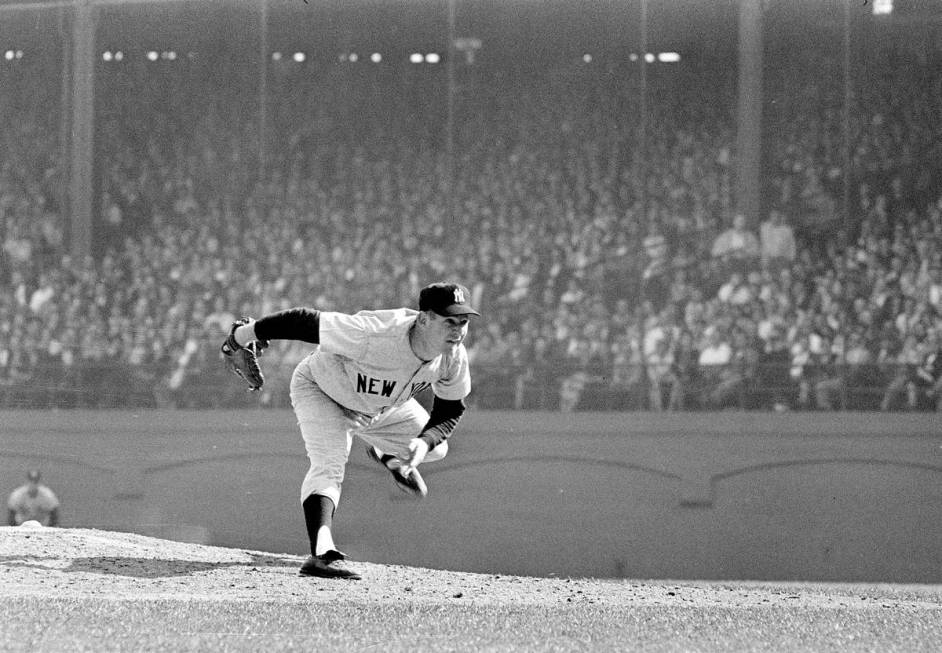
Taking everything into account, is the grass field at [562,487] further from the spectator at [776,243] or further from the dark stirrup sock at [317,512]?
the dark stirrup sock at [317,512]

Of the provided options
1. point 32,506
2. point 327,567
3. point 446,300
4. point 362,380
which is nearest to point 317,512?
point 327,567

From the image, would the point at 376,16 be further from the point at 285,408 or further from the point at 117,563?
the point at 117,563

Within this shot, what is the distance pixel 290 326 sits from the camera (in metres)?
5.44

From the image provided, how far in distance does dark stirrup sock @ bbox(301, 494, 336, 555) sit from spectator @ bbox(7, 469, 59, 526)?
8992 millimetres

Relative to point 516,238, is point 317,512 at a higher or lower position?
lower

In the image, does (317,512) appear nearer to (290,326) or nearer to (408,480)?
(408,480)

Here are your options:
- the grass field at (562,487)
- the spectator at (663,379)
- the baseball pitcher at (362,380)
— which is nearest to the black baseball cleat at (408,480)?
the baseball pitcher at (362,380)

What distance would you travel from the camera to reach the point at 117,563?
6.20 meters

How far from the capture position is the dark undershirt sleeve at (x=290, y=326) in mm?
5418

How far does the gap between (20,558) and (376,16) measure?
15901mm

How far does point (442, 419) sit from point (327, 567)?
2.75 feet

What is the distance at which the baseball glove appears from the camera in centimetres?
558

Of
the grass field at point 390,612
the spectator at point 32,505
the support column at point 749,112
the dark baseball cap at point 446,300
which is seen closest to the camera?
the grass field at point 390,612

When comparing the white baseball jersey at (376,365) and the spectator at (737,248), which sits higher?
the spectator at (737,248)
